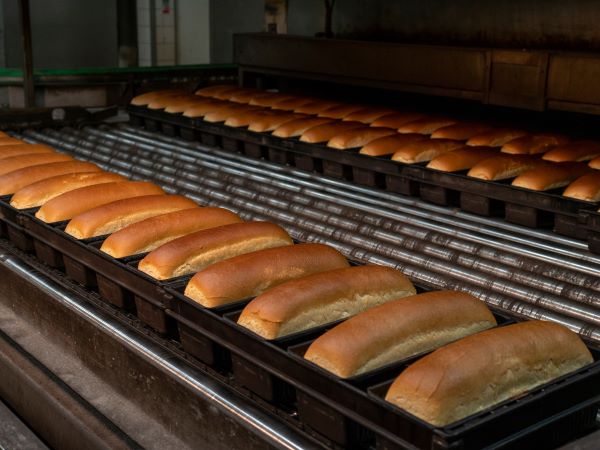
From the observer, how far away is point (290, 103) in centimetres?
487

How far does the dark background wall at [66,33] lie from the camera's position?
9.77 metres

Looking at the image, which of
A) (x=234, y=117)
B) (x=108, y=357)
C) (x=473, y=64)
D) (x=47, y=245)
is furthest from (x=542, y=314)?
(x=234, y=117)

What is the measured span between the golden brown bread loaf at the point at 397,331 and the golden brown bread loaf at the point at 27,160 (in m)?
1.96

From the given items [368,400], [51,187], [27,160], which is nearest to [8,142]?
[27,160]

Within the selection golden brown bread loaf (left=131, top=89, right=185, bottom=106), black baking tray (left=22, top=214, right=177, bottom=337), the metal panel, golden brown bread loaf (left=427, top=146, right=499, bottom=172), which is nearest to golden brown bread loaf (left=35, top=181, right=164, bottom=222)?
black baking tray (left=22, top=214, right=177, bottom=337)

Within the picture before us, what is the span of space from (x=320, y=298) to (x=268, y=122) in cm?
254

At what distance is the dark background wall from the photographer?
9.77 meters

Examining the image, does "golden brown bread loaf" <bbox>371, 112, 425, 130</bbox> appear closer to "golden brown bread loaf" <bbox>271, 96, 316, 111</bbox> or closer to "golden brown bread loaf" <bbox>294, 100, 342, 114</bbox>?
"golden brown bread loaf" <bbox>294, 100, 342, 114</bbox>

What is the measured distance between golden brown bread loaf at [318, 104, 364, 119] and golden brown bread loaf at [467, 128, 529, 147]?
37.3 inches

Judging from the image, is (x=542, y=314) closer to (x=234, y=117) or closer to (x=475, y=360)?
(x=475, y=360)

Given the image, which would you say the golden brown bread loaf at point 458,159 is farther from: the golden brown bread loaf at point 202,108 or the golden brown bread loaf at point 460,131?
the golden brown bread loaf at point 202,108

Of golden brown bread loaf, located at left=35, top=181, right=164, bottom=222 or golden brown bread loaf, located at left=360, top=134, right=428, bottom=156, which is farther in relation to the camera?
golden brown bread loaf, located at left=360, top=134, right=428, bottom=156

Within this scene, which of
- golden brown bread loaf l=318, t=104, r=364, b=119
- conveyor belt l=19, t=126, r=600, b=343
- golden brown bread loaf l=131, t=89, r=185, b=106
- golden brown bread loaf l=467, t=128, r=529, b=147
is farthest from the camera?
golden brown bread loaf l=131, t=89, r=185, b=106

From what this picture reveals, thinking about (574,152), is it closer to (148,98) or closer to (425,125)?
(425,125)
